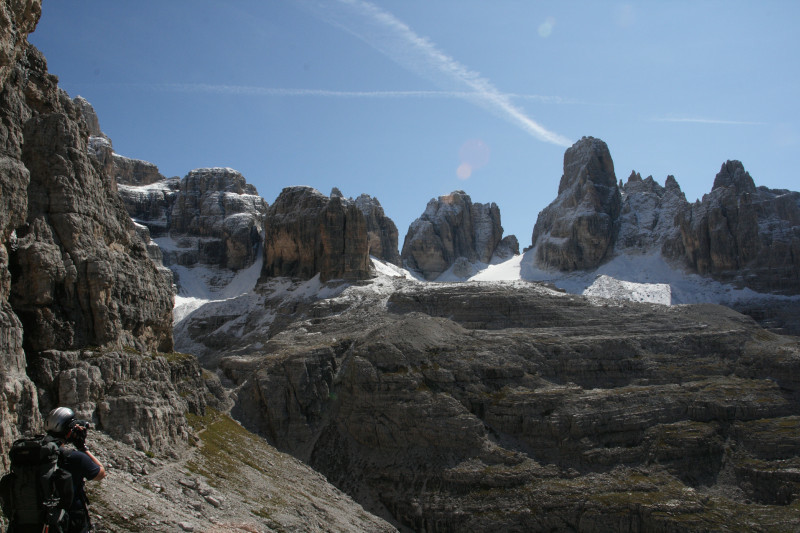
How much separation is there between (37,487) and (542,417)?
82.0 metres

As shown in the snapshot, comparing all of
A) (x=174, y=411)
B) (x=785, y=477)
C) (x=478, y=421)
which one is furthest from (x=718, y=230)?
(x=174, y=411)

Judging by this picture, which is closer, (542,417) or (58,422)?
(58,422)

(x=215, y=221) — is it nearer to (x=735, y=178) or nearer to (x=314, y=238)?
(x=314, y=238)

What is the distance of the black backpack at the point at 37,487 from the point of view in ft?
46.2

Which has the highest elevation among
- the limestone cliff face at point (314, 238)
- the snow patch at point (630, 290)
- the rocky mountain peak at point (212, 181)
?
the rocky mountain peak at point (212, 181)

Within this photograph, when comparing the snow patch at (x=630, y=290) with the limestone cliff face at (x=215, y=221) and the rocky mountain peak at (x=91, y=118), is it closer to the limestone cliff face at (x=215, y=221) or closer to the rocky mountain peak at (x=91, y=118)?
the limestone cliff face at (x=215, y=221)

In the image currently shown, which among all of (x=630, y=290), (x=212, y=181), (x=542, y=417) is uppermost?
(x=212, y=181)

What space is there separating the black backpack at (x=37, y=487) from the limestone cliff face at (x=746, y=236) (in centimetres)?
17167

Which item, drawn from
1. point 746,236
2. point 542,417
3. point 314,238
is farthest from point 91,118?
point 746,236

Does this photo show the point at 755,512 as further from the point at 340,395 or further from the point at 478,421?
the point at 340,395

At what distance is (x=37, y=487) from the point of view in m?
14.2

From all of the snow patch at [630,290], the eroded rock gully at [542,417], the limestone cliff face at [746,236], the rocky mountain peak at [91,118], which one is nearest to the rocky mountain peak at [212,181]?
the rocky mountain peak at [91,118]

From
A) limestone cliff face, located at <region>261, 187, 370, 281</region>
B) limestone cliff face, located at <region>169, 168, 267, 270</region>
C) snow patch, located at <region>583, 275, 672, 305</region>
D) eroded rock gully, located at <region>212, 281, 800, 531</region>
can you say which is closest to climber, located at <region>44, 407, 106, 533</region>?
eroded rock gully, located at <region>212, 281, 800, 531</region>

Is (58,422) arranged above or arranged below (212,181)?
below
